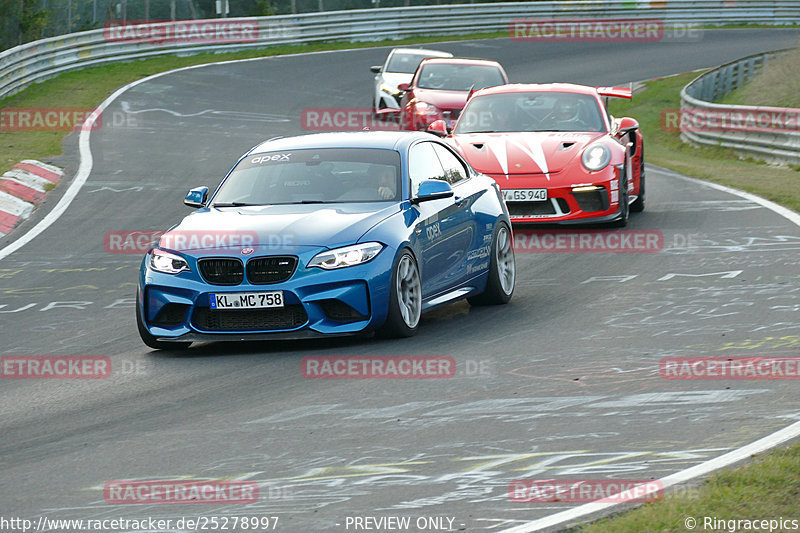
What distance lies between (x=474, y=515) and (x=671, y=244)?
29.1 feet

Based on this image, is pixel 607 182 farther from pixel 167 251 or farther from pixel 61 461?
pixel 61 461

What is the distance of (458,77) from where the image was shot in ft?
79.7

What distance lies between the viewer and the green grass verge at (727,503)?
487cm

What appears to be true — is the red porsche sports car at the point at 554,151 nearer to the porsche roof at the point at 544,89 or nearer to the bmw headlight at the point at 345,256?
the porsche roof at the point at 544,89

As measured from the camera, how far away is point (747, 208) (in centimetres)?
1631

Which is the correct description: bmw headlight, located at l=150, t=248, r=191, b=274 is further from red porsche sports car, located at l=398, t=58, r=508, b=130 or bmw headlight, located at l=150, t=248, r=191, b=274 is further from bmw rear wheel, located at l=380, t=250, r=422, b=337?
red porsche sports car, located at l=398, t=58, r=508, b=130

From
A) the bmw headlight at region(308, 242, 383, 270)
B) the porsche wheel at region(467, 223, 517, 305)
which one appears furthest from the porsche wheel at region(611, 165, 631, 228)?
the bmw headlight at region(308, 242, 383, 270)

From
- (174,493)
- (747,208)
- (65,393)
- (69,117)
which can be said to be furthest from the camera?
(69,117)

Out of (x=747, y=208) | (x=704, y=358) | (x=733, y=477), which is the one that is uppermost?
(x=733, y=477)

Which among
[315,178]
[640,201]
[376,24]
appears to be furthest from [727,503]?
[376,24]

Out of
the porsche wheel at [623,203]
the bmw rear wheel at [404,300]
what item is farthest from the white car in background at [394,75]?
the bmw rear wheel at [404,300]

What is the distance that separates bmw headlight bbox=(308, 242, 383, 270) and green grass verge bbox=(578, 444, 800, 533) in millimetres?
3776

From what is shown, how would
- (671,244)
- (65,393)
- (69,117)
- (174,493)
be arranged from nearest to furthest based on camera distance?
(174,493) → (65,393) → (671,244) → (69,117)

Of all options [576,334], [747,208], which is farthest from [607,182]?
[576,334]
